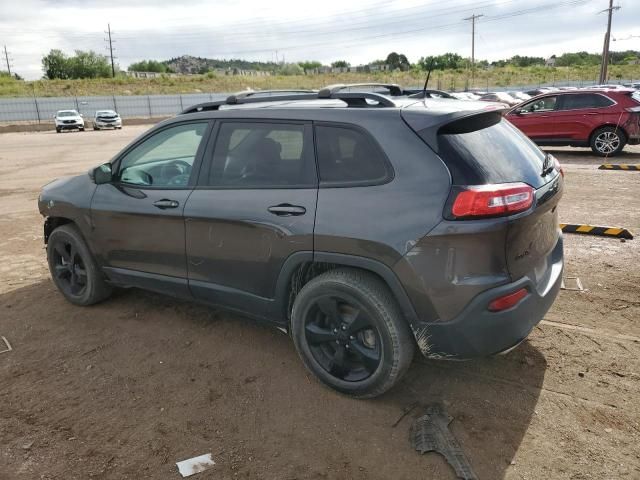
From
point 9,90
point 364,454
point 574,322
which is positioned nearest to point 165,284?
point 364,454

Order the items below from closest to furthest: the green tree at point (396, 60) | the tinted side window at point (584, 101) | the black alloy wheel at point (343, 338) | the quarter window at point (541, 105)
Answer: the black alloy wheel at point (343, 338)
the tinted side window at point (584, 101)
the quarter window at point (541, 105)
the green tree at point (396, 60)

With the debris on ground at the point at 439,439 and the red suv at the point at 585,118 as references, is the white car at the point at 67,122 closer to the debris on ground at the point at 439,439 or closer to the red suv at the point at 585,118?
the red suv at the point at 585,118

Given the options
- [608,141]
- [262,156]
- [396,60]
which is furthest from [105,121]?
[396,60]

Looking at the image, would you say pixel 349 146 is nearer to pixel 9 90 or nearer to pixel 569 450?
pixel 569 450

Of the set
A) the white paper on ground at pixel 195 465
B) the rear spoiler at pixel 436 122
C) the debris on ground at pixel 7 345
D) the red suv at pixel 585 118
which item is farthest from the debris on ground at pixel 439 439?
the red suv at pixel 585 118

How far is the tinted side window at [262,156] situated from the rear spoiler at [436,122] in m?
0.64

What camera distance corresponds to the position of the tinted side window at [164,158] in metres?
3.78

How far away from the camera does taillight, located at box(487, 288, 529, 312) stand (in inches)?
105

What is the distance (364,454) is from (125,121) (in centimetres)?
4363

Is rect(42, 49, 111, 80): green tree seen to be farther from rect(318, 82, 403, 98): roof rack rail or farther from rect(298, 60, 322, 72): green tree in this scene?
rect(318, 82, 403, 98): roof rack rail

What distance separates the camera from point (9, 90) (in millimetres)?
53125

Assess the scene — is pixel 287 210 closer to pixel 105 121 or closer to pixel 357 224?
pixel 357 224

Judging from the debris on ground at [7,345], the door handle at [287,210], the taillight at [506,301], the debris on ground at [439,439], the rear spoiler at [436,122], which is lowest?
the debris on ground at [7,345]

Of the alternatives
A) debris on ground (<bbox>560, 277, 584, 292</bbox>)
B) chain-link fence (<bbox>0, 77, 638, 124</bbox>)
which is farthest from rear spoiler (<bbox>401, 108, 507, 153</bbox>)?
chain-link fence (<bbox>0, 77, 638, 124</bbox>)
